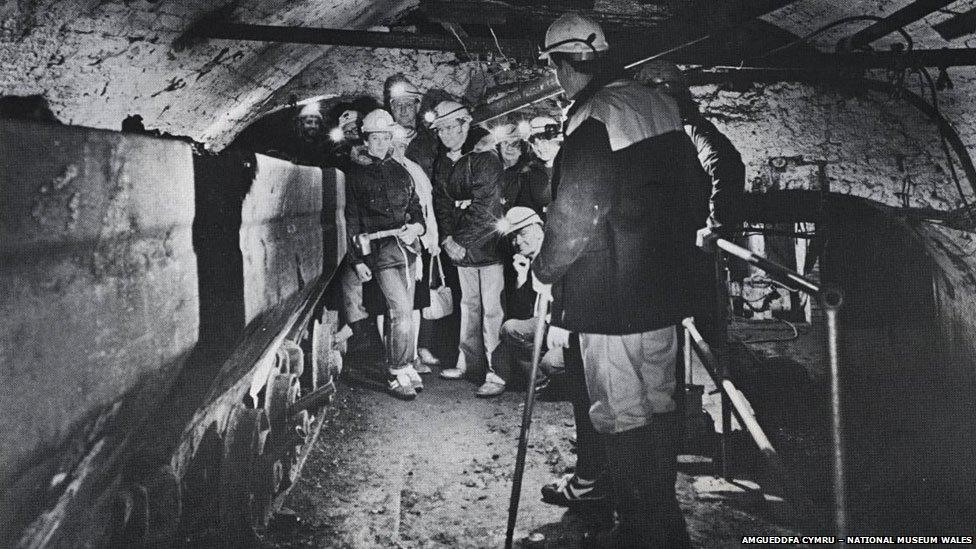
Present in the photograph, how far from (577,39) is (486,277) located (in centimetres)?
289

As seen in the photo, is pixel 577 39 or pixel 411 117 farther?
pixel 411 117

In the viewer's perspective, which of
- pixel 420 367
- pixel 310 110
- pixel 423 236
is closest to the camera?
pixel 423 236

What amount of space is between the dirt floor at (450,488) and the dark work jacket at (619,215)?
1.09 m

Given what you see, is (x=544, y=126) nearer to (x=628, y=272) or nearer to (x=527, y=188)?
(x=527, y=188)

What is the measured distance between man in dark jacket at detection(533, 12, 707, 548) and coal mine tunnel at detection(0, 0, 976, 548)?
0.01 meters

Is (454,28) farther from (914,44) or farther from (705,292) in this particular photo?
(914,44)

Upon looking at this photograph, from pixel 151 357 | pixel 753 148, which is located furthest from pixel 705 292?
pixel 151 357

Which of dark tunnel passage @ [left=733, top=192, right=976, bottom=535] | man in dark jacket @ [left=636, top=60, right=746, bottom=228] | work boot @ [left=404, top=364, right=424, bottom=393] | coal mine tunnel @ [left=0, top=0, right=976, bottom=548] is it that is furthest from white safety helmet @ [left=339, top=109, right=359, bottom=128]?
dark tunnel passage @ [left=733, top=192, right=976, bottom=535]

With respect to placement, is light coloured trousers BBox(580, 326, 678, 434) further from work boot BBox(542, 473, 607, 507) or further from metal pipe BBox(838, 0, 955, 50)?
metal pipe BBox(838, 0, 955, 50)

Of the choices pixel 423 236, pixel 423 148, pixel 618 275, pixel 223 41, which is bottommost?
pixel 618 275

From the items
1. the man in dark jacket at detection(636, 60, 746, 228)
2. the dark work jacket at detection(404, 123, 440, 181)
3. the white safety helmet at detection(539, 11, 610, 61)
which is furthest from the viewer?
the dark work jacket at detection(404, 123, 440, 181)

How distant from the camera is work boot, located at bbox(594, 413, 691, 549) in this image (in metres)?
2.61

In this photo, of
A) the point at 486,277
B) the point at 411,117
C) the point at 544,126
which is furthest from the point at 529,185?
the point at 411,117

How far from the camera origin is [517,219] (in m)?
5.20
